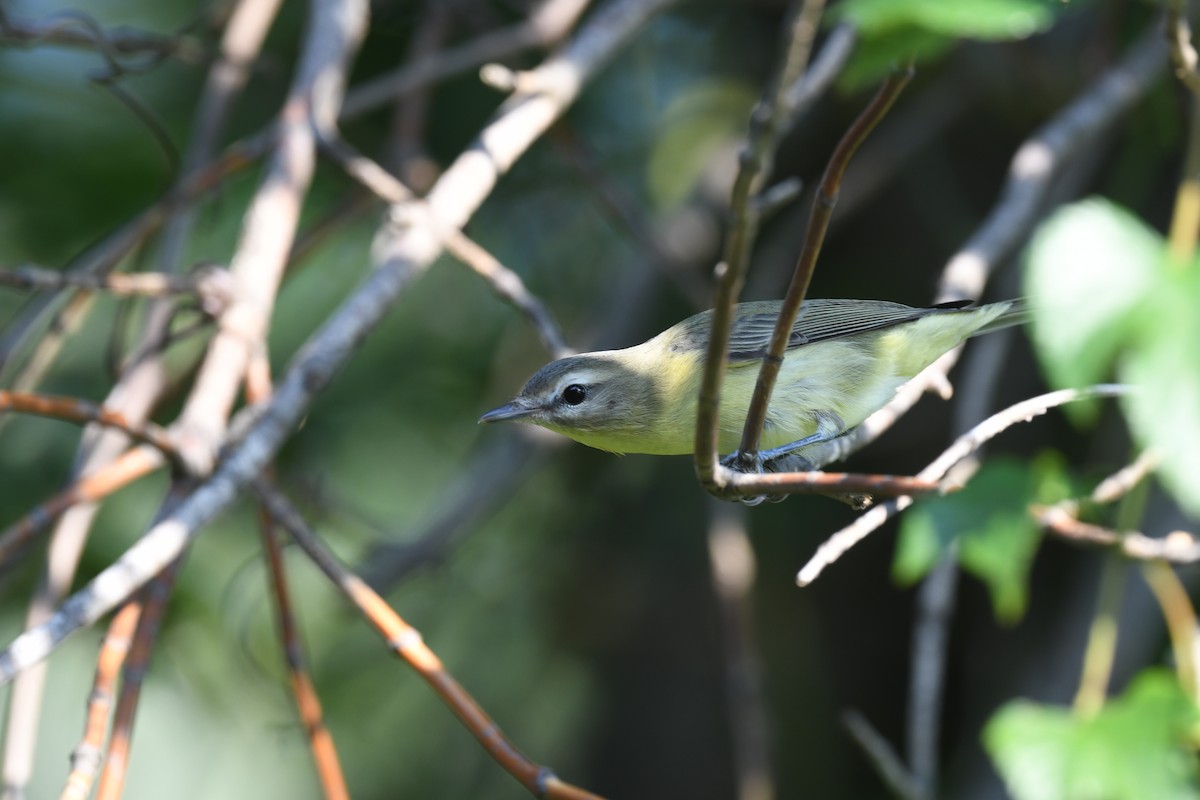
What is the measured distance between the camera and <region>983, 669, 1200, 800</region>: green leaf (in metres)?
Answer: 1.70

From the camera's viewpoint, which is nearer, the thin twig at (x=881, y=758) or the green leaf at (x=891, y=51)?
the green leaf at (x=891, y=51)

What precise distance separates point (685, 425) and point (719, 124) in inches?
113

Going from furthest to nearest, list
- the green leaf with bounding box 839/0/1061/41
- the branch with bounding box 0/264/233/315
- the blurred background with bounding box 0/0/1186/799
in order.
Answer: the blurred background with bounding box 0/0/1186/799 < the branch with bounding box 0/264/233/315 < the green leaf with bounding box 839/0/1061/41

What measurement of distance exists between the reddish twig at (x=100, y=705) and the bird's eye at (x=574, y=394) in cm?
124

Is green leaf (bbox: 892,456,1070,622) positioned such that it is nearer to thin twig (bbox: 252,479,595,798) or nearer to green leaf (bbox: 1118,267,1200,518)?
green leaf (bbox: 1118,267,1200,518)

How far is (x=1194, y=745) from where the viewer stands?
215 centimetres


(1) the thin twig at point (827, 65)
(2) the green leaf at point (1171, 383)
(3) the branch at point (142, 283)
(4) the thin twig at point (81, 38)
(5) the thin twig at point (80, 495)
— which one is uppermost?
(4) the thin twig at point (81, 38)

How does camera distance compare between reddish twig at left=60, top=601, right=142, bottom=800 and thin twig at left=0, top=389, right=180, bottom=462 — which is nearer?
reddish twig at left=60, top=601, right=142, bottom=800

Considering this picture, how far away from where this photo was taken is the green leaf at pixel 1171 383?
134 centimetres

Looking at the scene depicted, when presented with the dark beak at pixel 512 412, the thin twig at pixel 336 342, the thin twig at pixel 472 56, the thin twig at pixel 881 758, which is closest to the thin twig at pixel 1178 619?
the thin twig at pixel 881 758

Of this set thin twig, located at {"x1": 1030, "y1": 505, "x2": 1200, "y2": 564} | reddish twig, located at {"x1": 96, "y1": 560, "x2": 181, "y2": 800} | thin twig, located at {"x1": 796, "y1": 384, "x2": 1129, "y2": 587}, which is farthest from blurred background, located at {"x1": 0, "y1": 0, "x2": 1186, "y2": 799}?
thin twig, located at {"x1": 796, "y1": 384, "x2": 1129, "y2": 587}

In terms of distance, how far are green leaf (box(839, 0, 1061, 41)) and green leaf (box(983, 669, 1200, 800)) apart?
105cm

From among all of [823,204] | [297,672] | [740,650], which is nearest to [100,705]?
[297,672]

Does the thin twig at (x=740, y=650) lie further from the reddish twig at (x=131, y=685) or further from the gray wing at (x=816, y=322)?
the reddish twig at (x=131, y=685)
